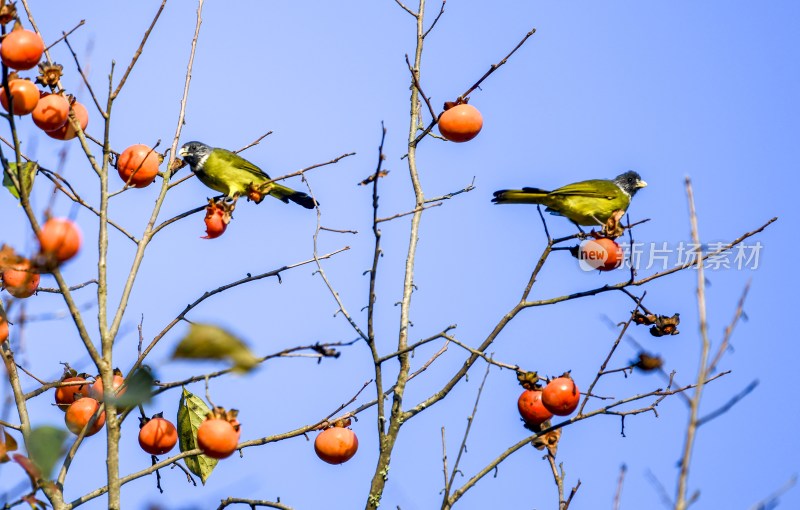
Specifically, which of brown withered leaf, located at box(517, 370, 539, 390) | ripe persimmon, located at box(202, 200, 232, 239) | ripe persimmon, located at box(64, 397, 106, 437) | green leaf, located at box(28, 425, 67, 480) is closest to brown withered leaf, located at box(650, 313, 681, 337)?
brown withered leaf, located at box(517, 370, 539, 390)

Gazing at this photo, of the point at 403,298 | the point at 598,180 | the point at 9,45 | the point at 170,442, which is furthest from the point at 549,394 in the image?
the point at 598,180

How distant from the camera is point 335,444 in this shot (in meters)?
3.76

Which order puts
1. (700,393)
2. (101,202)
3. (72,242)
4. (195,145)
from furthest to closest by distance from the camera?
(195,145), (101,202), (72,242), (700,393)

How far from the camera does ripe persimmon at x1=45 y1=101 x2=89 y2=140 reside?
373 cm

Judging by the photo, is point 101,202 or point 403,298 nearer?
point 101,202

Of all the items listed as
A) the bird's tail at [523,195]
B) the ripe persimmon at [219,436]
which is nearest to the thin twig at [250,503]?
the ripe persimmon at [219,436]

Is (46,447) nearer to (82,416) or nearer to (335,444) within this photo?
Answer: (82,416)

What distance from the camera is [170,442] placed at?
11.9 feet

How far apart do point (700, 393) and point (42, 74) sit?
2.93m

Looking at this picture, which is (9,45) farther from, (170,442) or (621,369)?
(621,369)

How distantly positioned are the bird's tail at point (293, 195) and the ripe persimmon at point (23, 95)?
2863 millimetres

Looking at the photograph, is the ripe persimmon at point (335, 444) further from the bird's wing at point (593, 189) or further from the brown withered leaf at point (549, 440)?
the bird's wing at point (593, 189)

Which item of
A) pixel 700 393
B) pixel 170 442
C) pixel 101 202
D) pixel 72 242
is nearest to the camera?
pixel 700 393

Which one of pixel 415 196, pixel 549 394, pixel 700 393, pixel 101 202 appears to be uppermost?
pixel 415 196
